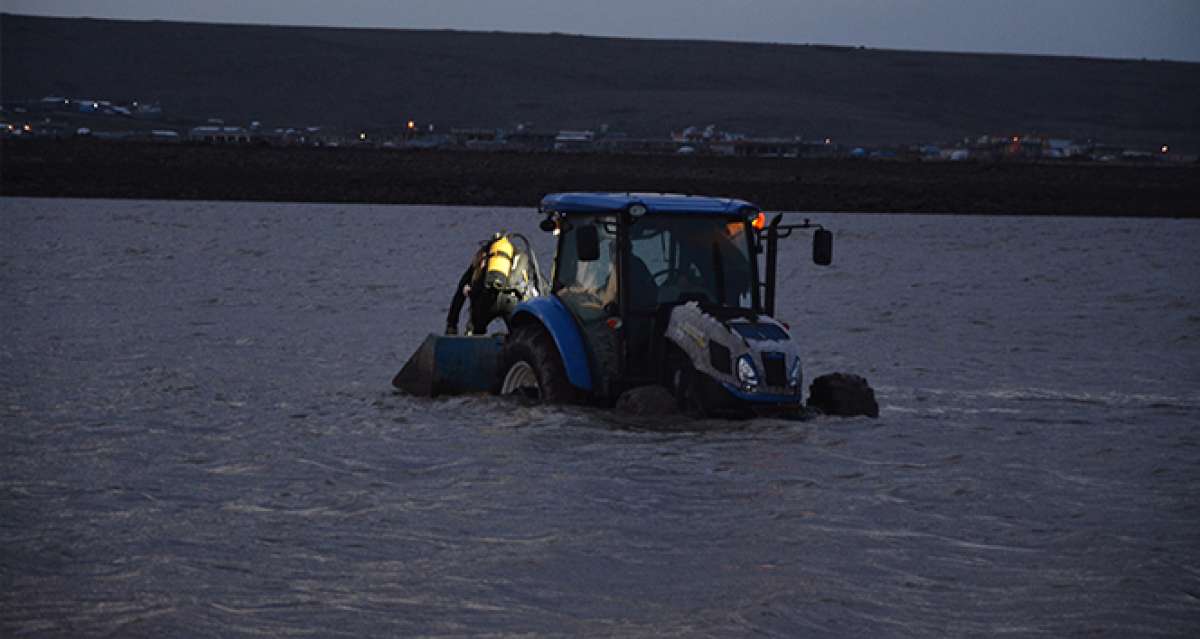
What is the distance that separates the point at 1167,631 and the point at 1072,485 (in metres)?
4.25

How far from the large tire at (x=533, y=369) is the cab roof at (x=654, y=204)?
1.12 metres

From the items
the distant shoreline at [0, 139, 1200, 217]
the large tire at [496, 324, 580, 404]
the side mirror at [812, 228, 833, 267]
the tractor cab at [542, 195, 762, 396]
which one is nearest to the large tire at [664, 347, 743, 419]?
the tractor cab at [542, 195, 762, 396]

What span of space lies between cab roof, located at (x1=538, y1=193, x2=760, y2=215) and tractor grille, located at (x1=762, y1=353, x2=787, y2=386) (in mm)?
1550

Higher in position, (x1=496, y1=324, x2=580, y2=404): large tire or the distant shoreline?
the distant shoreline

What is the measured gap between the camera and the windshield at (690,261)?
14.8 meters

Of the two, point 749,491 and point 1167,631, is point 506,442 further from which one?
point 1167,631

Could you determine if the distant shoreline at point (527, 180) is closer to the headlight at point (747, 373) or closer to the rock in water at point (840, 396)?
the rock in water at point (840, 396)

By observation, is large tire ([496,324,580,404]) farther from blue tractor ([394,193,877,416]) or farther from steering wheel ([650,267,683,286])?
steering wheel ([650,267,683,286])

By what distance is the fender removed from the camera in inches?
575

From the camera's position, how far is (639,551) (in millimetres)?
10438

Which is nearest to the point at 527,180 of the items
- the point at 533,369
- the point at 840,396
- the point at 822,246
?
the point at 840,396

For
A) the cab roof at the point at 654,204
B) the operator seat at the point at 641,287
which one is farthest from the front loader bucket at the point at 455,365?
the operator seat at the point at 641,287

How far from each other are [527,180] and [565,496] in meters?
71.4

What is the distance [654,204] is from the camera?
1477cm
